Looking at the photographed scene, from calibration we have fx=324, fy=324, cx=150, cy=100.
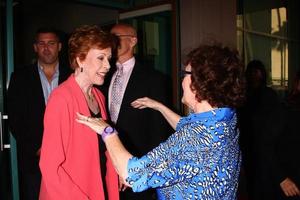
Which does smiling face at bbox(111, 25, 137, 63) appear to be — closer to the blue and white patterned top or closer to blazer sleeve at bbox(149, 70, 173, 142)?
blazer sleeve at bbox(149, 70, 173, 142)

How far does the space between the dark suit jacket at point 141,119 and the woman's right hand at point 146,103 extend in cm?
15

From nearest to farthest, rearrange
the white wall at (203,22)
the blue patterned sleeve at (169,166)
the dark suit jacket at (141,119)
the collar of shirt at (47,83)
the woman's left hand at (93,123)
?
the blue patterned sleeve at (169,166), the woman's left hand at (93,123), the dark suit jacket at (141,119), the collar of shirt at (47,83), the white wall at (203,22)

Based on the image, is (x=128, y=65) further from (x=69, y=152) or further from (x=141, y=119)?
(x=69, y=152)

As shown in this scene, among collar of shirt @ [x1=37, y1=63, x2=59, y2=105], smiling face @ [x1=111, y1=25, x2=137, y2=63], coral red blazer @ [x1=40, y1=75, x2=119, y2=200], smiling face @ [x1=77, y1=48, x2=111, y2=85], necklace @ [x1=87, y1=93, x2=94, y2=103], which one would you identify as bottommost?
coral red blazer @ [x1=40, y1=75, x2=119, y2=200]

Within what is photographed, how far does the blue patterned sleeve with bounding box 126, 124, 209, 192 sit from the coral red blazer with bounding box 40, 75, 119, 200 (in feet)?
1.32

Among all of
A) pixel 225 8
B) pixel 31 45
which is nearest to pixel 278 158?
pixel 225 8

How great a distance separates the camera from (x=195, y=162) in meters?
1.24

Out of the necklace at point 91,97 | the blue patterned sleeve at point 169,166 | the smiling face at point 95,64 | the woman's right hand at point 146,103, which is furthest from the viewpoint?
the woman's right hand at point 146,103

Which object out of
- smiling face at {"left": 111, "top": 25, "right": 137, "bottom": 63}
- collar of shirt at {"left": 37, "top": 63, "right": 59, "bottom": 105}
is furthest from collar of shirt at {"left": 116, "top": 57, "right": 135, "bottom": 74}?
collar of shirt at {"left": 37, "top": 63, "right": 59, "bottom": 105}

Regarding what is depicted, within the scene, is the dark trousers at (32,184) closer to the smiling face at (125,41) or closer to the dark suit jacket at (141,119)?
the dark suit jacket at (141,119)

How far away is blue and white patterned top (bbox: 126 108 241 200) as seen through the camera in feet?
4.06

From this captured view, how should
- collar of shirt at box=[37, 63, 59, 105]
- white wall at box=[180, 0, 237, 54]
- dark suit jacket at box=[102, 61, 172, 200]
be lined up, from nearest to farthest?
dark suit jacket at box=[102, 61, 172, 200]
collar of shirt at box=[37, 63, 59, 105]
white wall at box=[180, 0, 237, 54]

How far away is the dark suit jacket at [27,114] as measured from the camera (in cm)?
274

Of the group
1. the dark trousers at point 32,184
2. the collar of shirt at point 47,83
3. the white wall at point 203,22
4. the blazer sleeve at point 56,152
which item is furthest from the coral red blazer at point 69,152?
the white wall at point 203,22
